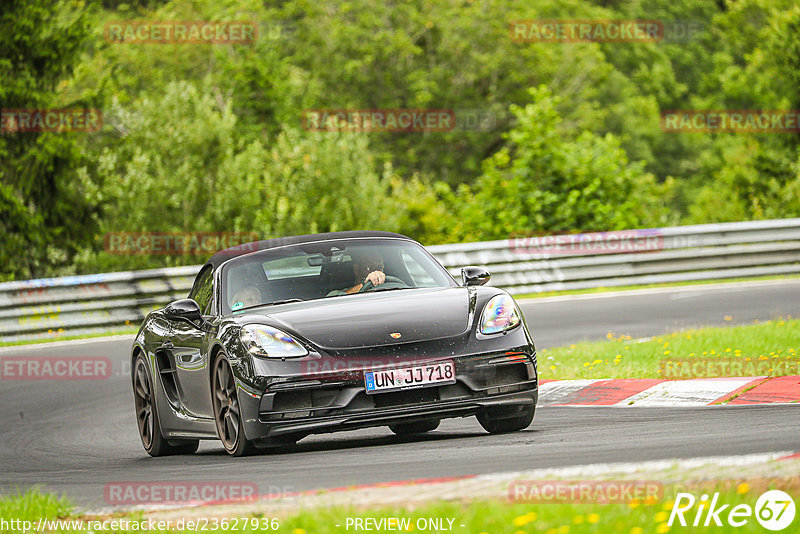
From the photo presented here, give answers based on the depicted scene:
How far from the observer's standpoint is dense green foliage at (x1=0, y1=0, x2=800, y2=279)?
25.2 m

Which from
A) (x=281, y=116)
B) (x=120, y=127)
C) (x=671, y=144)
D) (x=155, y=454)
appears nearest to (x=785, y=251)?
(x=155, y=454)

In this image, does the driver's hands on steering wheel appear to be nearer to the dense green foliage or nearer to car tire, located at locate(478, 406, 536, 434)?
car tire, located at locate(478, 406, 536, 434)

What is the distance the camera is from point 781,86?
35688 millimetres

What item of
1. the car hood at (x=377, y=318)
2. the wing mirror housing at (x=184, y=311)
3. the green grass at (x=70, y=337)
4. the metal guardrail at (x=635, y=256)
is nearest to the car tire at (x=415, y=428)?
the car hood at (x=377, y=318)

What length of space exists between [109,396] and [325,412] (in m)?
6.02

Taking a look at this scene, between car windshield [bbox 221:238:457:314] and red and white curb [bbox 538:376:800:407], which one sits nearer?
car windshield [bbox 221:238:457:314]

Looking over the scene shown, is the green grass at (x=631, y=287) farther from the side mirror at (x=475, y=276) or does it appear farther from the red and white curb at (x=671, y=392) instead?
the side mirror at (x=475, y=276)

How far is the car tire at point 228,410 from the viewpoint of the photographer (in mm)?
7926

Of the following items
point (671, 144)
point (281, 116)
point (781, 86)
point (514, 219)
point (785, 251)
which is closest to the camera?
point (785, 251)

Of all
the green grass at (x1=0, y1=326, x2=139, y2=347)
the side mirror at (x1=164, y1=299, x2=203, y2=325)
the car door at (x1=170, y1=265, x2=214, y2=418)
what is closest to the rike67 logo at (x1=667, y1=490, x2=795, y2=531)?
the car door at (x1=170, y1=265, x2=214, y2=418)

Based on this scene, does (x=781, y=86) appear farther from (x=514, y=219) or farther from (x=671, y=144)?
(x=671, y=144)

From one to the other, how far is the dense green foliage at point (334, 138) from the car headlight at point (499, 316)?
16.5m

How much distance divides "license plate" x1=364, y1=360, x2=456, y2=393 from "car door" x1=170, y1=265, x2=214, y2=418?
1369 mm

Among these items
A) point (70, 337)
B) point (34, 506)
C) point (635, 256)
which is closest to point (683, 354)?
point (34, 506)
